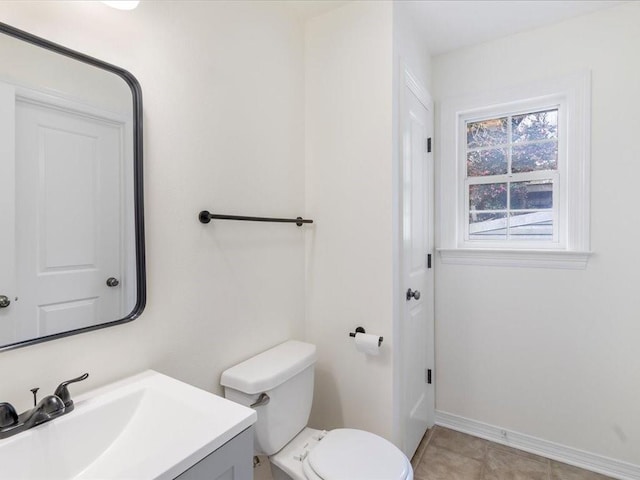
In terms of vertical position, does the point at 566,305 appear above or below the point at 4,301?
below

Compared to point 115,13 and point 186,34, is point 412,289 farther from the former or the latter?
point 115,13

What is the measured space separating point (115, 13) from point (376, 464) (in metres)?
1.69

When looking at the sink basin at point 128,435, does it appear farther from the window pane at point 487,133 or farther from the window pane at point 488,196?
the window pane at point 487,133

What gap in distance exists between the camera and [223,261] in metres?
1.38

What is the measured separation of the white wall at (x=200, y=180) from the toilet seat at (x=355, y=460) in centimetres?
48

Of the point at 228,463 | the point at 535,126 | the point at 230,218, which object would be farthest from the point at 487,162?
the point at 228,463

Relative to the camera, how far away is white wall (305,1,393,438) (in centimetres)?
163

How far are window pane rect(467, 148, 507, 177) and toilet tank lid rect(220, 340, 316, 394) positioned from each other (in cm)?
155

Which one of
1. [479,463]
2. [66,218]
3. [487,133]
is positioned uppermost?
[487,133]

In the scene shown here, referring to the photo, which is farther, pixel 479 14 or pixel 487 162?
pixel 487 162

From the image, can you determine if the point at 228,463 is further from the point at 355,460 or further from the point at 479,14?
the point at 479,14

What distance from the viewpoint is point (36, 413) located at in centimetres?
78

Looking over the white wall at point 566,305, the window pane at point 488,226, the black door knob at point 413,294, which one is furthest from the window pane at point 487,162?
the black door knob at point 413,294

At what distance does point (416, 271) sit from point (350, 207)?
0.58m
